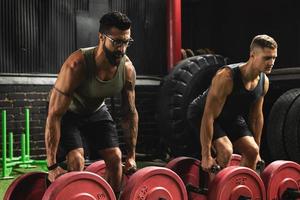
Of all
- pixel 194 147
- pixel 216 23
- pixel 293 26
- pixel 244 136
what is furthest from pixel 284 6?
pixel 244 136

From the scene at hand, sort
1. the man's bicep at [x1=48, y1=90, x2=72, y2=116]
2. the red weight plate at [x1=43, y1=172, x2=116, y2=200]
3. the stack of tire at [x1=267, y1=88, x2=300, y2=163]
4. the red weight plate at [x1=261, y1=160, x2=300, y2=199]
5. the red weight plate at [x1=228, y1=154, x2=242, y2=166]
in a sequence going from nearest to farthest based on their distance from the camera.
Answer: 1. the red weight plate at [x1=43, y1=172, x2=116, y2=200]
2. the man's bicep at [x1=48, y1=90, x2=72, y2=116]
3. the red weight plate at [x1=261, y1=160, x2=300, y2=199]
4. the red weight plate at [x1=228, y1=154, x2=242, y2=166]
5. the stack of tire at [x1=267, y1=88, x2=300, y2=163]

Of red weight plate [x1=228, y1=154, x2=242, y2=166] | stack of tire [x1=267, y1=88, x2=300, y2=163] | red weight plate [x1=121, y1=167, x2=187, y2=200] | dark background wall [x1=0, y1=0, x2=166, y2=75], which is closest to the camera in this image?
red weight plate [x1=121, y1=167, x2=187, y2=200]

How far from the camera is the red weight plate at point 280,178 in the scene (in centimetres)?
308

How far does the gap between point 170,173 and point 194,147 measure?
8.47 ft

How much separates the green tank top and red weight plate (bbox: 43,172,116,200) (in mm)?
451

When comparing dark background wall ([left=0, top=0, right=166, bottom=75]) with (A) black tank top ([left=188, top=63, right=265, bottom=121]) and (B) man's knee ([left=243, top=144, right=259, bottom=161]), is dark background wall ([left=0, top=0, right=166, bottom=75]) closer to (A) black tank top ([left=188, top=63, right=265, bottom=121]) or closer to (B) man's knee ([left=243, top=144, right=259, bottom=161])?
(A) black tank top ([left=188, top=63, right=265, bottom=121])

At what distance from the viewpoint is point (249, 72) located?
301cm

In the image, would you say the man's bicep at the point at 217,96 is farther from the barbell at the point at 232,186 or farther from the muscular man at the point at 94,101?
the muscular man at the point at 94,101

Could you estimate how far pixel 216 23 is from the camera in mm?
5809

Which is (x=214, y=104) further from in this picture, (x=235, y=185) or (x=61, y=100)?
(x=61, y=100)

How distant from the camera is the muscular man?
2.51 m

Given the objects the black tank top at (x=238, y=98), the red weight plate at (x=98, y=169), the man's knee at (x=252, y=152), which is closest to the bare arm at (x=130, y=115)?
the red weight plate at (x=98, y=169)

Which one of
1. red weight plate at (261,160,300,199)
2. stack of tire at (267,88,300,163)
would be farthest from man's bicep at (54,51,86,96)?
stack of tire at (267,88,300,163)

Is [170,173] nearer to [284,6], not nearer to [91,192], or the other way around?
[91,192]
